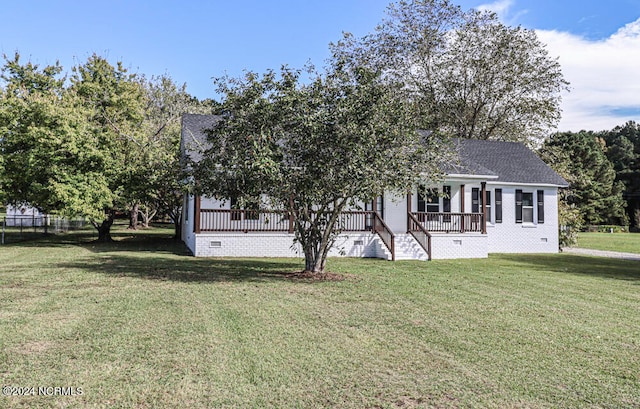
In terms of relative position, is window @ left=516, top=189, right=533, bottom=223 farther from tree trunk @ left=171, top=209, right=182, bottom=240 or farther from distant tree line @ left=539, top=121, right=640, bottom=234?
distant tree line @ left=539, top=121, right=640, bottom=234

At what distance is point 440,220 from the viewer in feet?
64.7

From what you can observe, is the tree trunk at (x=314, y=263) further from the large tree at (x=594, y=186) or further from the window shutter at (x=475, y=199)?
the large tree at (x=594, y=186)

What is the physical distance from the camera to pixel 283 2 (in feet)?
48.9

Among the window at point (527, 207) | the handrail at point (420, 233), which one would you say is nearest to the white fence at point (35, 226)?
the handrail at point (420, 233)

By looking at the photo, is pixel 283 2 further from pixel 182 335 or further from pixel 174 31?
pixel 182 335

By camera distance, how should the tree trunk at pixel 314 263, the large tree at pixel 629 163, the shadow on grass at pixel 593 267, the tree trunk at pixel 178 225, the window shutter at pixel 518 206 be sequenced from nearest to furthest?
the tree trunk at pixel 314 263 < the shadow on grass at pixel 593 267 < the window shutter at pixel 518 206 < the tree trunk at pixel 178 225 < the large tree at pixel 629 163

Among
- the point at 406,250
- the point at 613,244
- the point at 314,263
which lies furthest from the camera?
the point at 613,244

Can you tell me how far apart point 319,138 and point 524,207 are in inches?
640

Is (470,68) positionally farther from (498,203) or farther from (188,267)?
(188,267)

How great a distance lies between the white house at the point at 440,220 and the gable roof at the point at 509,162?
57 millimetres

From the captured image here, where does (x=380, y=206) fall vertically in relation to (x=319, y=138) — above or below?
below

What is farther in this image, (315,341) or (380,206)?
(380,206)

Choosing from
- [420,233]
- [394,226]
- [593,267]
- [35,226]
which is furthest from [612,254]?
[35,226]

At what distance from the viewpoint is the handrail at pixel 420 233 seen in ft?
57.0
